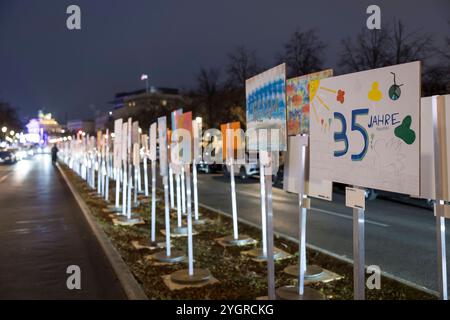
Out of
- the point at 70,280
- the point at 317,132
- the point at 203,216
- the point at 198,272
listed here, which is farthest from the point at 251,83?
the point at 203,216

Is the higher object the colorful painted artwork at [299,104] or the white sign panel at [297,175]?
the colorful painted artwork at [299,104]

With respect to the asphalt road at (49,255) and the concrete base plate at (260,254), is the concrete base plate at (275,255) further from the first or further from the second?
the asphalt road at (49,255)

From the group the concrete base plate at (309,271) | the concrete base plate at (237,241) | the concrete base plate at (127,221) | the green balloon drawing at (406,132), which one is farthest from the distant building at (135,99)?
the green balloon drawing at (406,132)

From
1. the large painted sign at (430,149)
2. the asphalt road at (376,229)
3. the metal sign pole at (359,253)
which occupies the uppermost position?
the large painted sign at (430,149)

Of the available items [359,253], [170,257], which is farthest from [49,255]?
[359,253]

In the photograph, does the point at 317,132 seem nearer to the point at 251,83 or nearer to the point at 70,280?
the point at 251,83

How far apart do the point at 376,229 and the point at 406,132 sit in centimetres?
681

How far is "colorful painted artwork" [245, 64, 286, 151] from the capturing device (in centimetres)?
512

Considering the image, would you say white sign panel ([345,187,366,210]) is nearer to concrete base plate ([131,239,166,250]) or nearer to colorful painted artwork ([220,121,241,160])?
colorful painted artwork ([220,121,241,160])

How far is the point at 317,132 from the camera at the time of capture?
4527 millimetres

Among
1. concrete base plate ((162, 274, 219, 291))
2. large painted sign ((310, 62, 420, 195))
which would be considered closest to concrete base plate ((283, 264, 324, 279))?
concrete base plate ((162, 274, 219, 291))

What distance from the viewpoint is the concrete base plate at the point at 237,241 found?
8141 millimetres

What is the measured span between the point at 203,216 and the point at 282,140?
6495 millimetres

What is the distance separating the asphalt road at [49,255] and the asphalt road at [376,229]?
398 cm
